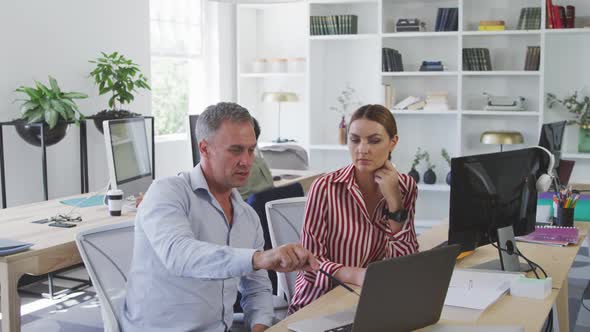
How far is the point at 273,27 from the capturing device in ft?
26.1

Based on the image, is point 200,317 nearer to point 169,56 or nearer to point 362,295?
point 362,295

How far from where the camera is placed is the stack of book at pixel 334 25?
7.06 m

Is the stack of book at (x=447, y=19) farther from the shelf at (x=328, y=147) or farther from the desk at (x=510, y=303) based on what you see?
the desk at (x=510, y=303)

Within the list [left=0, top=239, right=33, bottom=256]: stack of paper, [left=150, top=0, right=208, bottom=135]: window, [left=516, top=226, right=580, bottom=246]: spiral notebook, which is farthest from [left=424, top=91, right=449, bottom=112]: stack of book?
[left=0, top=239, right=33, bottom=256]: stack of paper

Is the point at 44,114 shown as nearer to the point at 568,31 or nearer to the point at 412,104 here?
the point at 412,104

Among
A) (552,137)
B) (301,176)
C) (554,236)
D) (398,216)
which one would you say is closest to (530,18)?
(301,176)

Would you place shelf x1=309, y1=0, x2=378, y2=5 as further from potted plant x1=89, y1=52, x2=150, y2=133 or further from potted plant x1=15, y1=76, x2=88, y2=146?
potted plant x1=15, y1=76, x2=88, y2=146

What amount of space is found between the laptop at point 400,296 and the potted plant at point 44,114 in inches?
143

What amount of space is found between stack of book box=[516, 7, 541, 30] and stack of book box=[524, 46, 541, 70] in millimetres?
186

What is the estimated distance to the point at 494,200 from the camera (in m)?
2.50

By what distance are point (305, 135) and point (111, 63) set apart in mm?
2455

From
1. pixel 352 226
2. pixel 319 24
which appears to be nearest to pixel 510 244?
pixel 352 226

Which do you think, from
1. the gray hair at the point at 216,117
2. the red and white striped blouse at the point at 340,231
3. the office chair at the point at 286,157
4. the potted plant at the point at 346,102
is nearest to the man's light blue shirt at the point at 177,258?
the gray hair at the point at 216,117

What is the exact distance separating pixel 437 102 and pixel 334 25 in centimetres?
127
